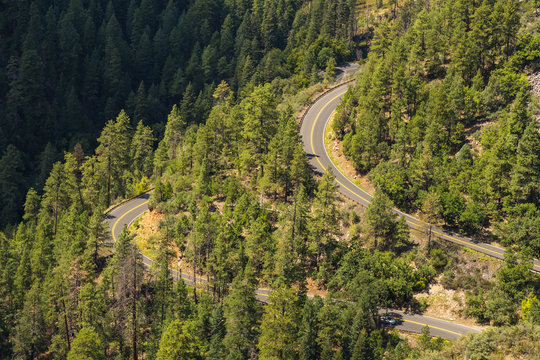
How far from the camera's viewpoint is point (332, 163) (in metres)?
86.7

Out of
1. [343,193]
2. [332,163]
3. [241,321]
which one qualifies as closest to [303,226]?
[343,193]

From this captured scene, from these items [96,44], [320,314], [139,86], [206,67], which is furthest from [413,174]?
[96,44]

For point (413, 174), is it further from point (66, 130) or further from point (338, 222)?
point (66, 130)

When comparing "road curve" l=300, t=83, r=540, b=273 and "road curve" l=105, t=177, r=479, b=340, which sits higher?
"road curve" l=300, t=83, r=540, b=273

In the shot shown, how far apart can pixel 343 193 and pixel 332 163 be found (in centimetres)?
993

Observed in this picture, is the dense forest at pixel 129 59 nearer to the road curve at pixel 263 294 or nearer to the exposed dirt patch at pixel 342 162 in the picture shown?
the exposed dirt patch at pixel 342 162

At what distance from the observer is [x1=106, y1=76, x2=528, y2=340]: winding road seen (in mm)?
60734

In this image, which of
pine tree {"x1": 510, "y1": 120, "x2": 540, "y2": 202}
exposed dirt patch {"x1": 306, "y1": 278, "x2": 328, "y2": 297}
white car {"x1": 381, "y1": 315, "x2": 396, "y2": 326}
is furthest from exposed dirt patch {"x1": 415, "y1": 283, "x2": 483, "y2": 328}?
pine tree {"x1": 510, "y1": 120, "x2": 540, "y2": 202}

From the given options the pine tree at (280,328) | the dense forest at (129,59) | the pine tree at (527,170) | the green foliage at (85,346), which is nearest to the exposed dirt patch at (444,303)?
the pine tree at (527,170)

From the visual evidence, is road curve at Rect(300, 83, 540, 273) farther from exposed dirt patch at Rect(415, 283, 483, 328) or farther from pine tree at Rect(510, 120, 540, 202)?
pine tree at Rect(510, 120, 540, 202)

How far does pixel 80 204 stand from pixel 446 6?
77.7 metres

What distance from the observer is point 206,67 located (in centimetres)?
16112

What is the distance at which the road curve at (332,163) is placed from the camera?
220 feet

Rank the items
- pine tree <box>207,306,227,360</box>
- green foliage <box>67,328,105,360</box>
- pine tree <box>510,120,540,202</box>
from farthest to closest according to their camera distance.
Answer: pine tree <box>510,120,540,202</box>, green foliage <box>67,328,105,360</box>, pine tree <box>207,306,227,360</box>
